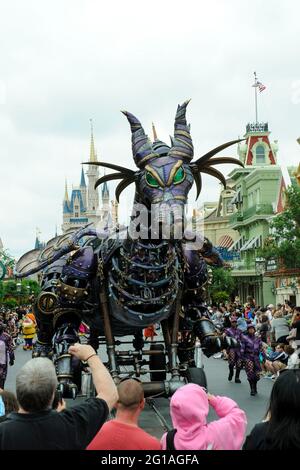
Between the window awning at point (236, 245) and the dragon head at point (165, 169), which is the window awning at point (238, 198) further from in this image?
the dragon head at point (165, 169)

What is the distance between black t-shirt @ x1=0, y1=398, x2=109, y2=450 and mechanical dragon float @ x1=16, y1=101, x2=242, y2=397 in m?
4.24

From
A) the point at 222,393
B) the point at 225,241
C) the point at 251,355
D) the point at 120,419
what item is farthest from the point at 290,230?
the point at 225,241

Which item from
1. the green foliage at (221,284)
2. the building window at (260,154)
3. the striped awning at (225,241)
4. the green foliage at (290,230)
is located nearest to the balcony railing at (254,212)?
the building window at (260,154)

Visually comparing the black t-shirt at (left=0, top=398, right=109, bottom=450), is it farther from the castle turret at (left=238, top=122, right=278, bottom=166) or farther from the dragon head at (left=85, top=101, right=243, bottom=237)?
the castle turret at (left=238, top=122, right=278, bottom=166)

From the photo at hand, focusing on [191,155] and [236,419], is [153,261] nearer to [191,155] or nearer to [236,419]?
[191,155]

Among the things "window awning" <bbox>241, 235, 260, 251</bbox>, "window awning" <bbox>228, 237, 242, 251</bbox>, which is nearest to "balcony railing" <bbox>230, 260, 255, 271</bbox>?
"window awning" <bbox>241, 235, 260, 251</bbox>

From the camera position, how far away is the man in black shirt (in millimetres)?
3242

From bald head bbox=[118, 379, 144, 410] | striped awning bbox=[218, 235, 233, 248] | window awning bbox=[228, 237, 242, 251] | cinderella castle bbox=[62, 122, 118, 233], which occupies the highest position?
cinderella castle bbox=[62, 122, 118, 233]

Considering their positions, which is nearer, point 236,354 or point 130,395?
point 130,395

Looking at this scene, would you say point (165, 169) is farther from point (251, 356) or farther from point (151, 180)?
point (251, 356)

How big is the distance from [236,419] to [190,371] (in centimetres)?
449

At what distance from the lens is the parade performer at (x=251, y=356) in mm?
12461

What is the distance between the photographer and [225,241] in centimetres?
6794

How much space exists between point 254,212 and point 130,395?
51.5m
